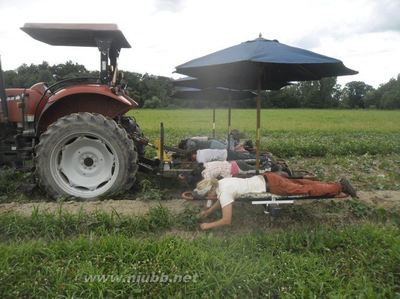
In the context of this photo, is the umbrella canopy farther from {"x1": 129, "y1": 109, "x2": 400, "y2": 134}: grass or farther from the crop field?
{"x1": 129, "y1": 109, "x2": 400, "y2": 134}: grass

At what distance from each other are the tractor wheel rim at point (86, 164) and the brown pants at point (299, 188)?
204cm

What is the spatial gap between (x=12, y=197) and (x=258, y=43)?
3.82 meters

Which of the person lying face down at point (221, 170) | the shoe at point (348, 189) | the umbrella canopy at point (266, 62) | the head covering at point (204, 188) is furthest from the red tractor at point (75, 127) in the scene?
the shoe at point (348, 189)

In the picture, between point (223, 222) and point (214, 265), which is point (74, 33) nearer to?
point (223, 222)

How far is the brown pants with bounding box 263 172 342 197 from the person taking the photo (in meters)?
4.10

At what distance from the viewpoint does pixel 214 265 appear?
10.0 feet

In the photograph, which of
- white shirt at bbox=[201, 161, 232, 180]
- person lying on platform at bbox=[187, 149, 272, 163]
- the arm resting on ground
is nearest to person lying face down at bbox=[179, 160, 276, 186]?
white shirt at bbox=[201, 161, 232, 180]

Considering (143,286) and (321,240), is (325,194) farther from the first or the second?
(143,286)

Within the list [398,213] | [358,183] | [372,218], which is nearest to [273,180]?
[372,218]

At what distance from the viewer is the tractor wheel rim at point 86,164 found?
16.2 feet

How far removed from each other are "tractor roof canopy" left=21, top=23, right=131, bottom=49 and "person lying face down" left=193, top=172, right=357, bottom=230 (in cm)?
238

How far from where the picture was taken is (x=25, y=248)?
3.24 meters

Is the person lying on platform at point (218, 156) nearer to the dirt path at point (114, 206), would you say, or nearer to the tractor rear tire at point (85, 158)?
the dirt path at point (114, 206)

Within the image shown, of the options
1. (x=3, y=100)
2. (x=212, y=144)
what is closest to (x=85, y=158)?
(x=3, y=100)
